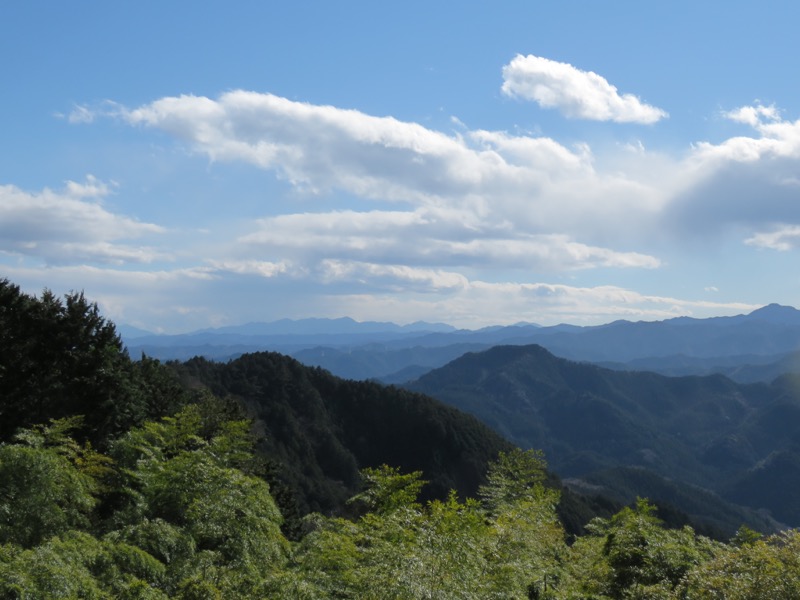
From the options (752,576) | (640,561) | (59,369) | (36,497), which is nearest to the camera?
(752,576)

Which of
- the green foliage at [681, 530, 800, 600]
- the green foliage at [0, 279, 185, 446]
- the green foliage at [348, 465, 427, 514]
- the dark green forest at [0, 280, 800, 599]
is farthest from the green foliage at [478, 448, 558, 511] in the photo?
the green foliage at [0, 279, 185, 446]

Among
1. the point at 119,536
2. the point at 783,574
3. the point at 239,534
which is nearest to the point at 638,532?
the point at 783,574

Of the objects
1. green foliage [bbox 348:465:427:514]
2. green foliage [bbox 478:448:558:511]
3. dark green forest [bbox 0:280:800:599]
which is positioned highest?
dark green forest [bbox 0:280:800:599]

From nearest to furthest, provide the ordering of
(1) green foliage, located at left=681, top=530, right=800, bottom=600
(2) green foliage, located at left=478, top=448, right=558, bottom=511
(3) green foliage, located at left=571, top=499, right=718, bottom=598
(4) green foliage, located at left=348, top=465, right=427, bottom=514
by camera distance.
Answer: (1) green foliage, located at left=681, top=530, right=800, bottom=600, (3) green foliage, located at left=571, top=499, right=718, bottom=598, (4) green foliage, located at left=348, top=465, right=427, bottom=514, (2) green foliage, located at left=478, top=448, right=558, bottom=511

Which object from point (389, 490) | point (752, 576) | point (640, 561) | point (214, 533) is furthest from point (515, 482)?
point (752, 576)

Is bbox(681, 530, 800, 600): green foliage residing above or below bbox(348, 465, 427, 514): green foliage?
above

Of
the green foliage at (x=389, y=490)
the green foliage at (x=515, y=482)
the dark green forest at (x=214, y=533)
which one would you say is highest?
the dark green forest at (x=214, y=533)

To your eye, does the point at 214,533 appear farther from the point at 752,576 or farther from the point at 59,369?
the point at 59,369

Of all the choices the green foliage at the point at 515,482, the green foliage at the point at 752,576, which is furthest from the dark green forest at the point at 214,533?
the green foliage at the point at 515,482

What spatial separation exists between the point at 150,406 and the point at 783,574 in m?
41.3

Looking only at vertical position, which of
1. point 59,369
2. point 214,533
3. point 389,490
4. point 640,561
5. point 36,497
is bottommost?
point 389,490

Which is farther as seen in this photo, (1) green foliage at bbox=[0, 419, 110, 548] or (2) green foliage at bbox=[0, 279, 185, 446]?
(2) green foliage at bbox=[0, 279, 185, 446]

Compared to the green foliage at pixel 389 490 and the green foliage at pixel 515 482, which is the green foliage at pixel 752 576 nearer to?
the green foliage at pixel 389 490

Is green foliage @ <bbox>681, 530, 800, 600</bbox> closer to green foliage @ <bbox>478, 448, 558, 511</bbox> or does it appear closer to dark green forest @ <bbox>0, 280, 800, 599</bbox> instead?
dark green forest @ <bbox>0, 280, 800, 599</bbox>
